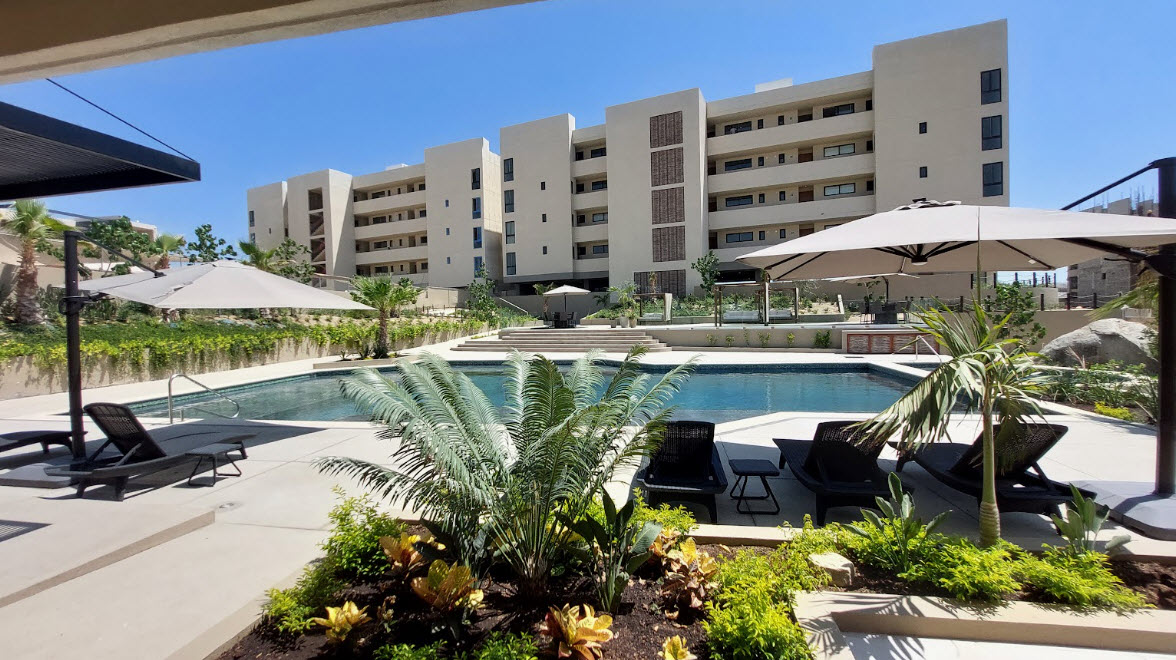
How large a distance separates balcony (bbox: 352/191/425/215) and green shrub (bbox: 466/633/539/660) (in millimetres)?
45612

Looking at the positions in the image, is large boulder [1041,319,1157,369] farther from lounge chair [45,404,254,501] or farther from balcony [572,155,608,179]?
balcony [572,155,608,179]

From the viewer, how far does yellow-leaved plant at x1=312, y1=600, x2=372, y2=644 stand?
2.32 m

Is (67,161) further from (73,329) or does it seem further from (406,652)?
(406,652)

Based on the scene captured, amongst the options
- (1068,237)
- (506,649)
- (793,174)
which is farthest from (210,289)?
(793,174)

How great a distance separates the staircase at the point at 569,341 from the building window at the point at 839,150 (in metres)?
21.6

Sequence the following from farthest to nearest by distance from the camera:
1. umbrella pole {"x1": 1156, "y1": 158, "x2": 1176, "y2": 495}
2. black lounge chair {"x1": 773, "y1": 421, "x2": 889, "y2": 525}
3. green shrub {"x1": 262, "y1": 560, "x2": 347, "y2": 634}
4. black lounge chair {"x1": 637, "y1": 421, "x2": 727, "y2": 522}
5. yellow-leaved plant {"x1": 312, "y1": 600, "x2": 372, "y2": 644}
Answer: black lounge chair {"x1": 637, "y1": 421, "x2": 727, "y2": 522} → black lounge chair {"x1": 773, "y1": 421, "x2": 889, "y2": 525} → umbrella pole {"x1": 1156, "y1": 158, "x2": 1176, "y2": 495} → green shrub {"x1": 262, "y1": 560, "x2": 347, "y2": 634} → yellow-leaved plant {"x1": 312, "y1": 600, "x2": 372, "y2": 644}

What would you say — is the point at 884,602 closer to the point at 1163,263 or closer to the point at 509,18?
the point at 1163,263

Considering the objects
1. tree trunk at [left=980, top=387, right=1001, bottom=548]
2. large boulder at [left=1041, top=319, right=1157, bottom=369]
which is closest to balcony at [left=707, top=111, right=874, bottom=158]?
large boulder at [left=1041, top=319, right=1157, bottom=369]

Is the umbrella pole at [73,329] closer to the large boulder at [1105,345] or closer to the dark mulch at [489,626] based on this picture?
the dark mulch at [489,626]

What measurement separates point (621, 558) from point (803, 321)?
23.7 meters

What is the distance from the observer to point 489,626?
8.21 ft

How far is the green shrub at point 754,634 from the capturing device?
7.09ft

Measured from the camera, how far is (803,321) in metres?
24.0

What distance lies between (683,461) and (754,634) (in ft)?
7.12
